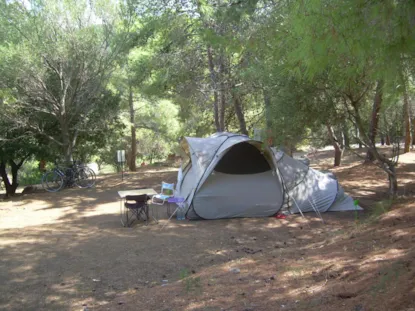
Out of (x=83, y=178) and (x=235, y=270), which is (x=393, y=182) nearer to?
(x=235, y=270)

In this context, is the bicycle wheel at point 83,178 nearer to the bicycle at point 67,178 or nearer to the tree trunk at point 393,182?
the bicycle at point 67,178

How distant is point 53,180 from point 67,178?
40cm

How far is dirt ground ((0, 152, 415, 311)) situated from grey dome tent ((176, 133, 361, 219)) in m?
0.32

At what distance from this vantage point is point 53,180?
40.2ft

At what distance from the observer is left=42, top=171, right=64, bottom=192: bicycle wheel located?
479 inches

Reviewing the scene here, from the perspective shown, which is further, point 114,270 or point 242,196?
point 242,196

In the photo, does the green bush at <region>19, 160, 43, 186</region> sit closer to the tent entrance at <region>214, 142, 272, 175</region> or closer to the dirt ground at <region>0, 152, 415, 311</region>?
the dirt ground at <region>0, 152, 415, 311</region>

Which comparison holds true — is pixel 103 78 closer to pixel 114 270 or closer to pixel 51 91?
pixel 51 91

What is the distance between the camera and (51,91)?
38.6ft

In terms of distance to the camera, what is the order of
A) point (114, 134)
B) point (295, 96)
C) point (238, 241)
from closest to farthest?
point (238, 241) → point (295, 96) → point (114, 134)

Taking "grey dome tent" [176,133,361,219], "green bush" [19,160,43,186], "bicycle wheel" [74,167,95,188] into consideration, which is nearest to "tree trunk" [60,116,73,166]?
"bicycle wheel" [74,167,95,188]

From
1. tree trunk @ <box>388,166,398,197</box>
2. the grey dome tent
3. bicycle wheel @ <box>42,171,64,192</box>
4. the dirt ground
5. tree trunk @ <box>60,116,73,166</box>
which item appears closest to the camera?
the dirt ground

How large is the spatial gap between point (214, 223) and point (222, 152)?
4.63 feet

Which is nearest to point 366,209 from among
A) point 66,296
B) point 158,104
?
point 66,296
